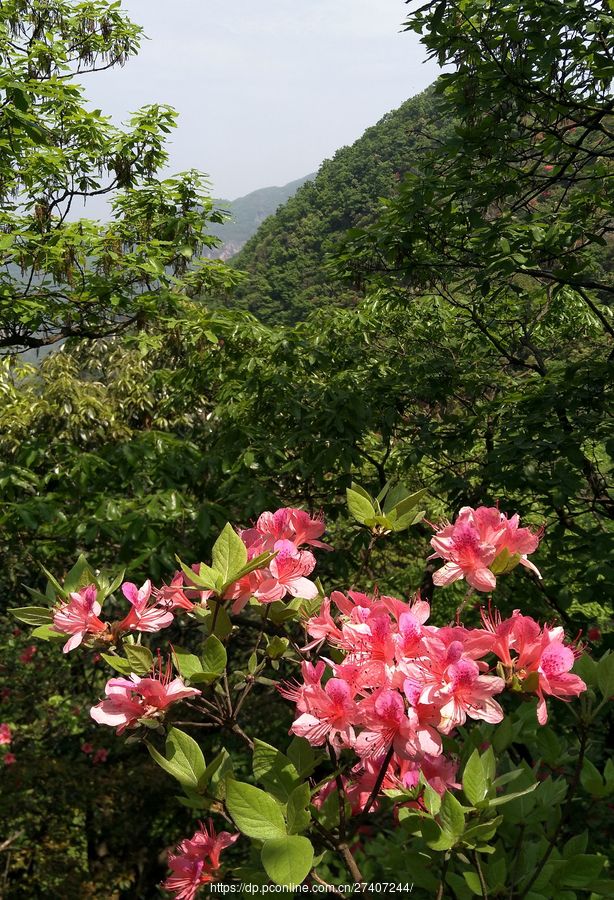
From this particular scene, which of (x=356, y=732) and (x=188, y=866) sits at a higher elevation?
(x=356, y=732)

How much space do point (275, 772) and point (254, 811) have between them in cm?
10

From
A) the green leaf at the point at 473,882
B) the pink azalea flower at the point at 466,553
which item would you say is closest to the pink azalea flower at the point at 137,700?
the pink azalea flower at the point at 466,553

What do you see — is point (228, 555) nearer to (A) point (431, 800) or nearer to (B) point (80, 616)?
(B) point (80, 616)

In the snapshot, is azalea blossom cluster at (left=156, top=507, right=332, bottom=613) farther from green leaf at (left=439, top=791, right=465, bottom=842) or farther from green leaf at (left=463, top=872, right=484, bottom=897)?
green leaf at (left=463, top=872, right=484, bottom=897)

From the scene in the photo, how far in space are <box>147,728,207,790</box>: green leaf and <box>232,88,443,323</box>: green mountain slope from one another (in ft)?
83.2

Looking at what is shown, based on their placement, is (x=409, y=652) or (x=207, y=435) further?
(x=207, y=435)

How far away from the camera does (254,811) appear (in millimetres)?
A: 779

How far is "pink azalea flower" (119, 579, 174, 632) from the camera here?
3.52ft

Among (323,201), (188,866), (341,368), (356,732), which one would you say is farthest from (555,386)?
(323,201)

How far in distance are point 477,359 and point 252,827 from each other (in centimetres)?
361

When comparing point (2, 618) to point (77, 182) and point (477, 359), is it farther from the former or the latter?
point (477, 359)

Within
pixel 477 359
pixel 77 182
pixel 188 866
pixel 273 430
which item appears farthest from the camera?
pixel 77 182

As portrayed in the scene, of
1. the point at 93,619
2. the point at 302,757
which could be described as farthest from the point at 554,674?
the point at 93,619

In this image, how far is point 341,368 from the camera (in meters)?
4.06
